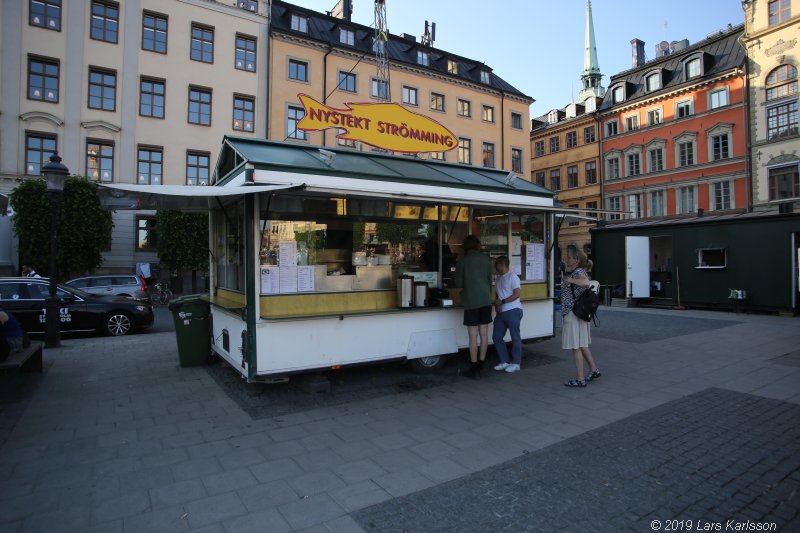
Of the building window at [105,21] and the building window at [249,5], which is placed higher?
the building window at [249,5]

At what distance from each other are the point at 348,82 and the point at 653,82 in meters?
25.6

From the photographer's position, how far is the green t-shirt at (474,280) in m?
6.73

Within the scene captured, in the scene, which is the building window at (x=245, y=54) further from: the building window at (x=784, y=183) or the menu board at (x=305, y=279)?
the building window at (x=784, y=183)

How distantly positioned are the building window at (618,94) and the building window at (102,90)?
38464 mm

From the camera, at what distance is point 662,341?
977 cm

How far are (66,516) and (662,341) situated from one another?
397 inches

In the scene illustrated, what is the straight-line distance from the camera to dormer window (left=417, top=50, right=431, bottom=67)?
35688 mm

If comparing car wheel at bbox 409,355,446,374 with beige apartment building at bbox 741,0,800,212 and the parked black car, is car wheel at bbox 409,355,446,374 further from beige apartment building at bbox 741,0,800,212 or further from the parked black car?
beige apartment building at bbox 741,0,800,212

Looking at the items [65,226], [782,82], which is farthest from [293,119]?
[782,82]

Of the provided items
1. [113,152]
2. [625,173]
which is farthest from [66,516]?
[625,173]

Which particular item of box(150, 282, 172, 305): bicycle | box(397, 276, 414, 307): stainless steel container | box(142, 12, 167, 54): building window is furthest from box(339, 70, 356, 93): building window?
box(397, 276, 414, 307): stainless steel container

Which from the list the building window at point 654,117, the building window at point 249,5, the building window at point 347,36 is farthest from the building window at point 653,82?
the building window at point 249,5

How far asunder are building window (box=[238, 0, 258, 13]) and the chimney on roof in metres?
37.9

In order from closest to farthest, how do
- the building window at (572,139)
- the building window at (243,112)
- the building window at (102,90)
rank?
the building window at (102,90) < the building window at (243,112) < the building window at (572,139)
